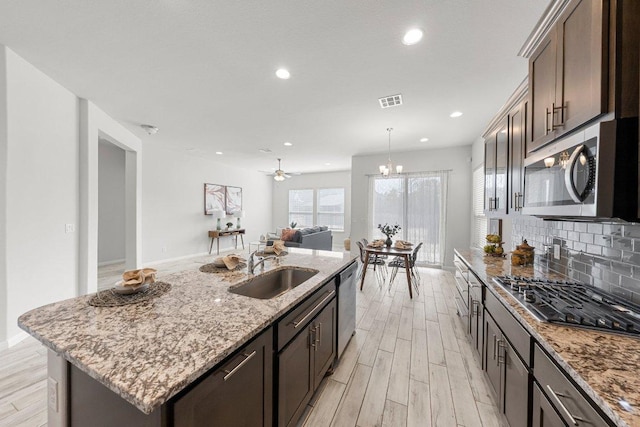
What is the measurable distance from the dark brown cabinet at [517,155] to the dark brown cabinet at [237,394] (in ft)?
7.01

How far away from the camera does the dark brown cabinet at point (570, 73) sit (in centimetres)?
102

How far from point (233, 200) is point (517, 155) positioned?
287 inches

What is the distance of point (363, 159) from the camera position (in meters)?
6.06

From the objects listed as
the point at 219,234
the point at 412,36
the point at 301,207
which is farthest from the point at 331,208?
the point at 412,36

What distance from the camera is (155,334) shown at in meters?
0.93

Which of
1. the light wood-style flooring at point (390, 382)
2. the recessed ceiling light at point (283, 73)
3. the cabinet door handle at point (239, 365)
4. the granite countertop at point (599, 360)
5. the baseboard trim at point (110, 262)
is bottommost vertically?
the light wood-style flooring at point (390, 382)

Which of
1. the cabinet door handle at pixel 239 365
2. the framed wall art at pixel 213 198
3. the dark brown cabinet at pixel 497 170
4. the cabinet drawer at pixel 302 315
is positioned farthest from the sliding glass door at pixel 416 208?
the cabinet door handle at pixel 239 365

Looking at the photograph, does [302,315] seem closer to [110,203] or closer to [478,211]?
[478,211]

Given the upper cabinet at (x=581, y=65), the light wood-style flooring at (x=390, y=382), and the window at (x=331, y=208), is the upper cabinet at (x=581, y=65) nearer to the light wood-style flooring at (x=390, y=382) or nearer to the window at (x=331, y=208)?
the light wood-style flooring at (x=390, y=382)

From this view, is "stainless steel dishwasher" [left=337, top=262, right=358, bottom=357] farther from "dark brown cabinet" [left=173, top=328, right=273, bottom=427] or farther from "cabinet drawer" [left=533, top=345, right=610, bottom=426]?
"cabinet drawer" [left=533, top=345, right=610, bottom=426]

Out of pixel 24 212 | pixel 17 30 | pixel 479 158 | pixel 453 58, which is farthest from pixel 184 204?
pixel 479 158

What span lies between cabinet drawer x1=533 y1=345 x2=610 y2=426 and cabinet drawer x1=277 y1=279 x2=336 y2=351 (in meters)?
1.12

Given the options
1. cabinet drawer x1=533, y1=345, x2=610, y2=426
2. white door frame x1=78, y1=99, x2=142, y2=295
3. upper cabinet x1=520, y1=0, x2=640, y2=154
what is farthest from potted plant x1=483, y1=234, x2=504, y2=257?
white door frame x1=78, y1=99, x2=142, y2=295

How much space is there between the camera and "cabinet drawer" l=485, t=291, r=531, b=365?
45.4 inches
